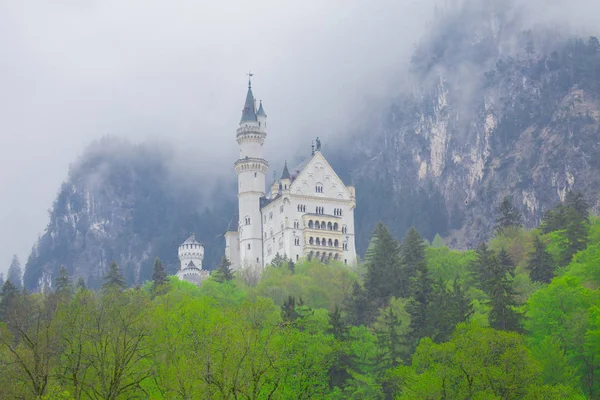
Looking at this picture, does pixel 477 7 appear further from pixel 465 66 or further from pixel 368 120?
pixel 368 120

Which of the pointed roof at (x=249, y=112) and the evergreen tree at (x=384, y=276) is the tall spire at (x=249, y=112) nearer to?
the pointed roof at (x=249, y=112)

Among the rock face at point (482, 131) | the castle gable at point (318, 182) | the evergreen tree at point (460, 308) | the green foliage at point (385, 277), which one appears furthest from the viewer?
the rock face at point (482, 131)

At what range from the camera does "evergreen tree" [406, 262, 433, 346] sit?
190 feet

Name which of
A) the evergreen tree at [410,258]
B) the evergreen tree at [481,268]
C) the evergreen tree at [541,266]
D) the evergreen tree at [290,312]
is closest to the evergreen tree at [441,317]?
the evergreen tree at [290,312]

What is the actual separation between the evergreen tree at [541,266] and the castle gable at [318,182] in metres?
42.3

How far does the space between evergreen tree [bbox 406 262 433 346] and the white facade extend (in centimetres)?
4212

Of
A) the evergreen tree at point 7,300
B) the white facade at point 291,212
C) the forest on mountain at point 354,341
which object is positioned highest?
the white facade at point 291,212

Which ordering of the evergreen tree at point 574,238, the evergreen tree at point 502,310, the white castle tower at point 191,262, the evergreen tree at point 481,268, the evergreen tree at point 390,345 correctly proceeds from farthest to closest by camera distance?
the white castle tower at point 191,262 < the evergreen tree at point 574,238 < the evergreen tree at point 481,268 < the evergreen tree at point 390,345 < the evergreen tree at point 502,310

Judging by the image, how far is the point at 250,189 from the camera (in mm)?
114562

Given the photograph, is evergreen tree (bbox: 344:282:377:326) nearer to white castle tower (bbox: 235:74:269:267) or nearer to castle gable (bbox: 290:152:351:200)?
castle gable (bbox: 290:152:351:200)

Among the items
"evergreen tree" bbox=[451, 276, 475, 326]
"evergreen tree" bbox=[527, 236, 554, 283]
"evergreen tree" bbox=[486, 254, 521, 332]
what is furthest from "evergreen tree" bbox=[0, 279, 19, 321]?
"evergreen tree" bbox=[527, 236, 554, 283]

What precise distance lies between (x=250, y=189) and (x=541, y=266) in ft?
164

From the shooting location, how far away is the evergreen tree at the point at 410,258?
75.3 meters

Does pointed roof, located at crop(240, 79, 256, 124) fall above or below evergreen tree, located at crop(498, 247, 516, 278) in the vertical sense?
above
